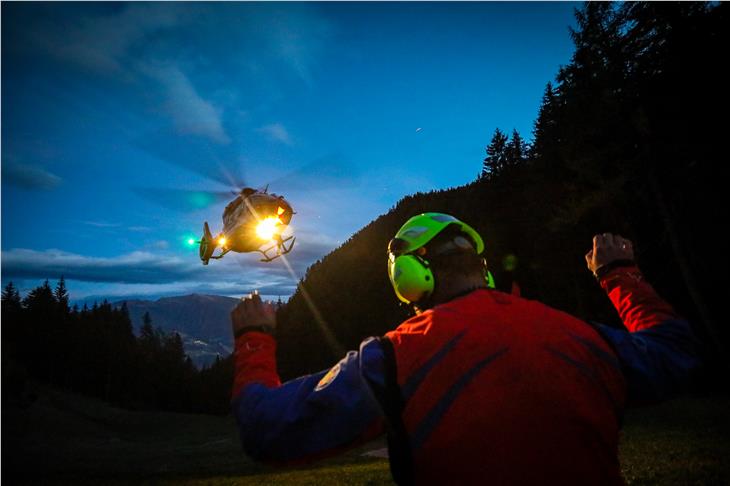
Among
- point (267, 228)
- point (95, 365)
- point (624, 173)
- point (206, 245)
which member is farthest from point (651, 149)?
point (95, 365)

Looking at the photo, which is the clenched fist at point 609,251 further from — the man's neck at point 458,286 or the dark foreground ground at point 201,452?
the dark foreground ground at point 201,452

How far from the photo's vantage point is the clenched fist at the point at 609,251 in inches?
104

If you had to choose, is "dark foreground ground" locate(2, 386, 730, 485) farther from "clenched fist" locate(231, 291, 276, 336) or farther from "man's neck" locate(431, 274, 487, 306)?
"clenched fist" locate(231, 291, 276, 336)

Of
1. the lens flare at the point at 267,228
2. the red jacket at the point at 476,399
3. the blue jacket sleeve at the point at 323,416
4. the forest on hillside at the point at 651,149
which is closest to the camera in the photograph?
the red jacket at the point at 476,399

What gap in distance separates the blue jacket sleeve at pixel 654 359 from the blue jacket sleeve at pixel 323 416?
130cm

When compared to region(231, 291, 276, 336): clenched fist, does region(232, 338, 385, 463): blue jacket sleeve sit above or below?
below

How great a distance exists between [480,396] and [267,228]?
14151mm

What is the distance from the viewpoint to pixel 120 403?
73.5 m

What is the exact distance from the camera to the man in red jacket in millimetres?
1623

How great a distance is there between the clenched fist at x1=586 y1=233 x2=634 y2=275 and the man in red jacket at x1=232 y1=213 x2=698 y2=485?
0.65 meters

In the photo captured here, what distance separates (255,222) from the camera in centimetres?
1477

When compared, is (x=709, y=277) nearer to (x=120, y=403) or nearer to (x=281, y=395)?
(x=281, y=395)

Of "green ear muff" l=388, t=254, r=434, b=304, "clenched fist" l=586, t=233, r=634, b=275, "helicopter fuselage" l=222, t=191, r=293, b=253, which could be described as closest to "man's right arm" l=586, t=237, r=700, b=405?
"clenched fist" l=586, t=233, r=634, b=275

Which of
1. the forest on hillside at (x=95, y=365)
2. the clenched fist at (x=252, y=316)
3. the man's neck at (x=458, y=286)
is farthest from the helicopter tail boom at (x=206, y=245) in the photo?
→ the forest on hillside at (x=95, y=365)
